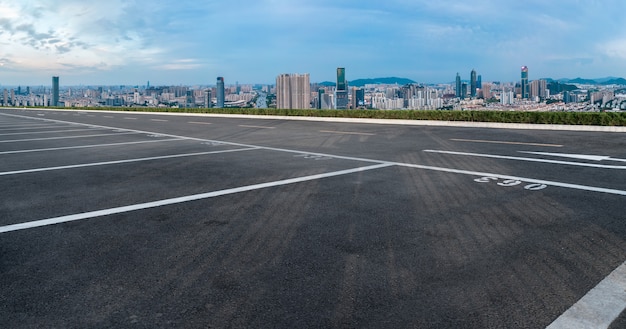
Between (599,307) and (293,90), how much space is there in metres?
54.8

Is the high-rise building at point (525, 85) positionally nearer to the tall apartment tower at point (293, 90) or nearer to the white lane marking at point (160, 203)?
the tall apartment tower at point (293, 90)

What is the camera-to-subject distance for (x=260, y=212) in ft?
20.6

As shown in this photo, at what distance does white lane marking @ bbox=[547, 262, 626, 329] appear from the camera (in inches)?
125

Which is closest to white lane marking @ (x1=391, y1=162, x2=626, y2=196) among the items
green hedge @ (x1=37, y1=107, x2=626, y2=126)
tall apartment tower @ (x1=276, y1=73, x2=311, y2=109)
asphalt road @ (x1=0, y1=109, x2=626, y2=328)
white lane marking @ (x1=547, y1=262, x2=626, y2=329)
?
asphalt road @ (x1=0, y1=109, x2=626, y2=328)

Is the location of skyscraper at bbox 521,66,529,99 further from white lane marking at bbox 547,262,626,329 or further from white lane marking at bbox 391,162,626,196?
white lane marking at bbox 547,262,626,329

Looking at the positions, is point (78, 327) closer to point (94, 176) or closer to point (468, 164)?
point (94, 176)

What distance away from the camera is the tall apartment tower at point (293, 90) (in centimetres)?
5386

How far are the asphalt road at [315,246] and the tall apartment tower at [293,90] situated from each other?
43290 mm

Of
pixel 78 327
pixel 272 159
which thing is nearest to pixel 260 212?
pixel 78 327

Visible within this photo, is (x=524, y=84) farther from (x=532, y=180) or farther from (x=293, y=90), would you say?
(x=532, y=180)

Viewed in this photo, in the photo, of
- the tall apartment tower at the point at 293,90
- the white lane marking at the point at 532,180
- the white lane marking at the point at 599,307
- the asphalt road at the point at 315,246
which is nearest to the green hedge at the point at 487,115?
the asphalt road at the point at 315,246

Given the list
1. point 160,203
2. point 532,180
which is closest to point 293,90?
point 532,180

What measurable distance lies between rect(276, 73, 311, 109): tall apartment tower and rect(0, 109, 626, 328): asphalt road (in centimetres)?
4329

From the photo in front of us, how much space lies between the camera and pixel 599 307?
343 centimetres
